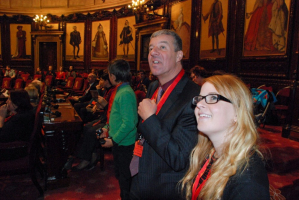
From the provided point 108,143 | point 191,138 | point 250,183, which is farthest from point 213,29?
point 250,183

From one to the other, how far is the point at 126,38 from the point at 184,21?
211 inches

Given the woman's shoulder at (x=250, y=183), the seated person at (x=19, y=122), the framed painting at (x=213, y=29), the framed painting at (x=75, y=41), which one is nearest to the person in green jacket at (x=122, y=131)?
the seated person at (x=19, y=122)

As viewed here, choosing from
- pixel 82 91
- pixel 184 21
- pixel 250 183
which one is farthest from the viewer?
pixel 184 21

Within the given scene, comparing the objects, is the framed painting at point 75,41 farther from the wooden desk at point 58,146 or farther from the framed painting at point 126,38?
the wooden desk at point 58,146

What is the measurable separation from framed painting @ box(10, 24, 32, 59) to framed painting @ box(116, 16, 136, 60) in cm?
756

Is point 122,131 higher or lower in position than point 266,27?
lower

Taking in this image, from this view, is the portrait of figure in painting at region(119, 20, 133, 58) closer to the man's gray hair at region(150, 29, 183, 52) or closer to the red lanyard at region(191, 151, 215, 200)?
the man's gray hair at region(150, 29, 183, 52)

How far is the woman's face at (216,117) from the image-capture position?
96cm

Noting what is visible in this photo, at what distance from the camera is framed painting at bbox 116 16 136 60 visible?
43.8ft

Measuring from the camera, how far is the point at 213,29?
7.93 metres

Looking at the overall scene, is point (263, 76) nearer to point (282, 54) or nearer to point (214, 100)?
point (282, 54)

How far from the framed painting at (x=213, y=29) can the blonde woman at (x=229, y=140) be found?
7.14 meters

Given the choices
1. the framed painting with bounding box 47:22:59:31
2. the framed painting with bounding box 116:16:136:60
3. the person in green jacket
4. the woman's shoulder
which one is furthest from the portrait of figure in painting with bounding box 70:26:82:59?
the woman's shoulder

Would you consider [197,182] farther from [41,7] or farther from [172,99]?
[41,7]
